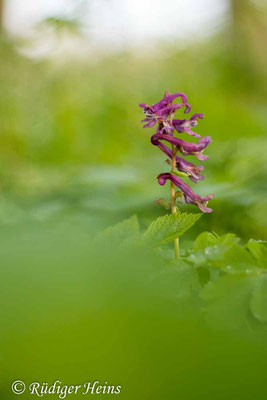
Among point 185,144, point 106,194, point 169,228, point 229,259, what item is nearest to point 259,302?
point 229,259

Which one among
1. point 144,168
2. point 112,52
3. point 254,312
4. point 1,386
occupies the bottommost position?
point 1,386

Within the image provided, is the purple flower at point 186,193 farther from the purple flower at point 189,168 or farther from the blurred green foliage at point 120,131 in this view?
the blurred green foliage at point 120,131

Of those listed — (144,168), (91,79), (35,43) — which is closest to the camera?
(144,168)

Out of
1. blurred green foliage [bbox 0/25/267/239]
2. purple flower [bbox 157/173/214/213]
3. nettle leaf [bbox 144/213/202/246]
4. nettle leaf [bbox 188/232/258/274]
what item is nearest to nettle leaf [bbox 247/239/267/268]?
nettle leaf [bbox 188/232/258/274]

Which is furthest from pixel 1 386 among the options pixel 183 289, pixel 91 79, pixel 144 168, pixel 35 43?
pixel 91 79

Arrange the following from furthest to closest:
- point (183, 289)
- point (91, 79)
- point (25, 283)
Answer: point (91, 79), point (183, 289), point (25, 283)

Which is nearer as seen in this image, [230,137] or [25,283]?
[25,283]

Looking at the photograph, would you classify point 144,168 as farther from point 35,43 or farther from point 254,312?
point 35,43

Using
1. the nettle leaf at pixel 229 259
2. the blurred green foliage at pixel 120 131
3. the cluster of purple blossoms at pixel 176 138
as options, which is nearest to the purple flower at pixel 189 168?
the cluster of purple blossoms at pixel 176 138
